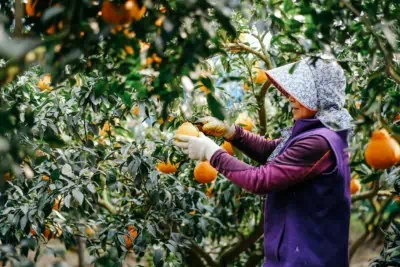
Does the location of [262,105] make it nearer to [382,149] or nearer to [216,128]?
[216,128]

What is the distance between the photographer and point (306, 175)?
84.4 inches

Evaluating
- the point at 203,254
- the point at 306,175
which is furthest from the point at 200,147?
the point at 203,254

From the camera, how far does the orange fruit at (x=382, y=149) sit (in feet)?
5.74

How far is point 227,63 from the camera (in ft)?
9.36

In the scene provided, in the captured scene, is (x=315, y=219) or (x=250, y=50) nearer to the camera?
(x=315, y=219)

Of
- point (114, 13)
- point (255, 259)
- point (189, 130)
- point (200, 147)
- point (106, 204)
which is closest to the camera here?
point (114, 13)

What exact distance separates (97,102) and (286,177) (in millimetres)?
848

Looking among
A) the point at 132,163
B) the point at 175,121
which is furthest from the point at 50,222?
the point at 175,121

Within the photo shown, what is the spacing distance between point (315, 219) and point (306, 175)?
5.8 inches

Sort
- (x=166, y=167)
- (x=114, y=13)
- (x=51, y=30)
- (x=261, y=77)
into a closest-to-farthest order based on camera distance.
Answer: (x=114, y=13)
(x=51, y=30)
(x=166, y=167)
(x=261, y=77)

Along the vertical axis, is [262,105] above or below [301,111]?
below

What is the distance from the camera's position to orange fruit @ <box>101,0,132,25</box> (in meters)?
1.42

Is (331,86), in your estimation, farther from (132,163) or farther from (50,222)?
(50,222)

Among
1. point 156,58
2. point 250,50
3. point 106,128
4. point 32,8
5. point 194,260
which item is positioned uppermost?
point 32,8
